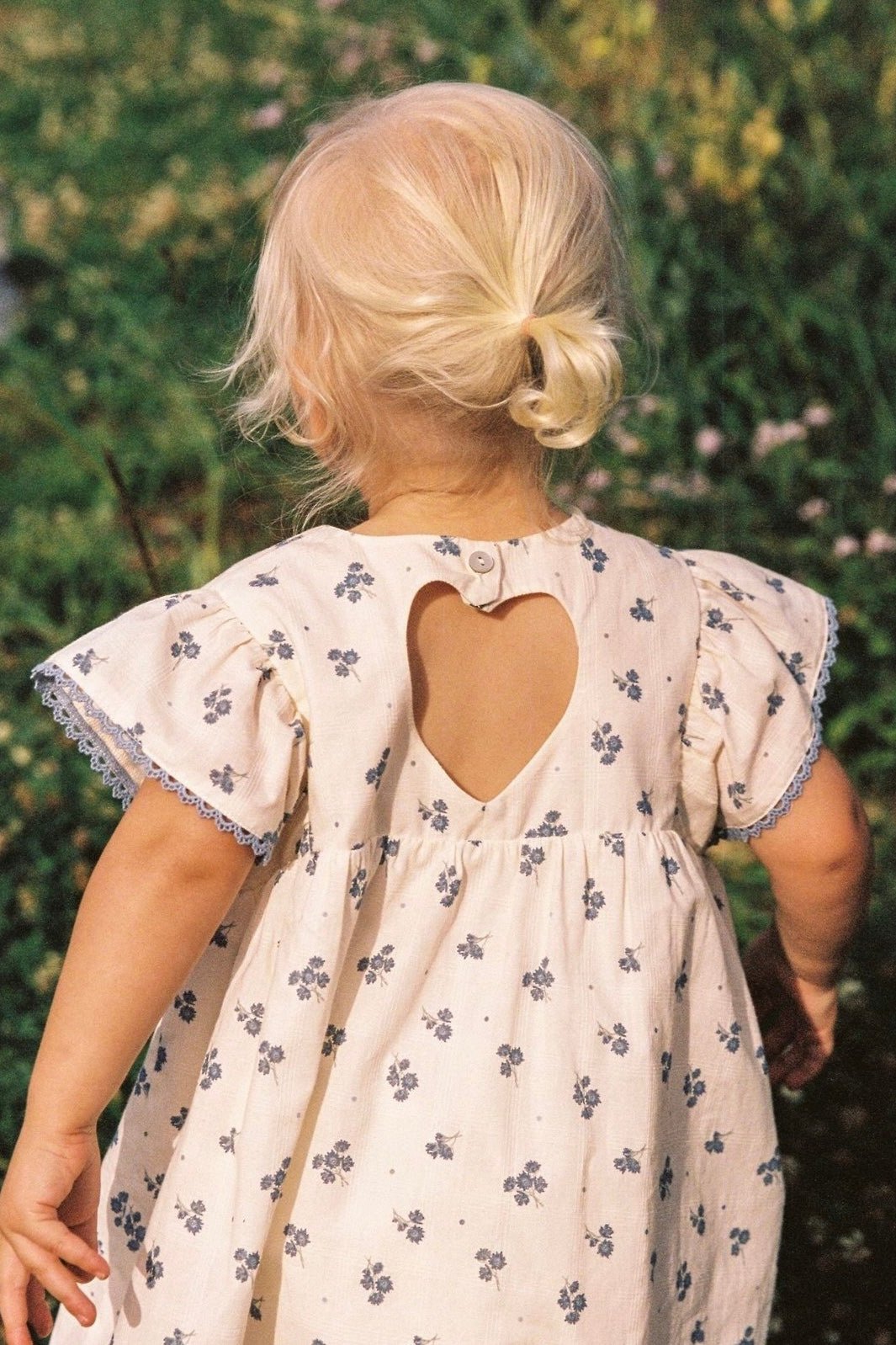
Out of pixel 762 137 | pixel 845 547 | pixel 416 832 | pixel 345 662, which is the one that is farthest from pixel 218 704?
pixel 762 137

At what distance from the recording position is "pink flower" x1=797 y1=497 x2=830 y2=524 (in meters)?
3.27

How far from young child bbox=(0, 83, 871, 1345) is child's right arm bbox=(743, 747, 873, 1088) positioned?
0.06 feet

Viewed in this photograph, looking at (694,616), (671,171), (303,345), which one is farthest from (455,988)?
(671,171)

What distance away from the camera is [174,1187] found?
Answer: 5.21ft

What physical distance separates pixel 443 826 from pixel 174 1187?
459mm

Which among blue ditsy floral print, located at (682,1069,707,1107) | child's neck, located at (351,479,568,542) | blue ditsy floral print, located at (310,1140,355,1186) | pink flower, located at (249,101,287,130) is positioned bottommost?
blue ditsy floral print, located at (682,1069,707,1107)

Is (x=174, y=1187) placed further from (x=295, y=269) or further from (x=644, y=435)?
(x=644, y=435)

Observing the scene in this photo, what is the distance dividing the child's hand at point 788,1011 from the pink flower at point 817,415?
166 cm

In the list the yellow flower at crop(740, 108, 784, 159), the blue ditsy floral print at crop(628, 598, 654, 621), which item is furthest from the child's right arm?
the yellow flower at crop(740, 108, 784, 159)

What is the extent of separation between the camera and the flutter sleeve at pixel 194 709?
4.78 feet

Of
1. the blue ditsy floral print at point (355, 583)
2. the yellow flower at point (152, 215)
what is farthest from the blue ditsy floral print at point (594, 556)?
the yellow flower at point (152, 215)

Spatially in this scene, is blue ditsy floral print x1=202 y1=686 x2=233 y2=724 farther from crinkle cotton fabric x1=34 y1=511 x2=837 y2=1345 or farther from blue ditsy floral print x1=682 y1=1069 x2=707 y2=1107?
blue ditsy floral print x1=682 y1=1069 x2=707 y2=1107

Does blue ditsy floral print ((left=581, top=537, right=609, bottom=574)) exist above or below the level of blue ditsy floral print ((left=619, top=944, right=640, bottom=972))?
above

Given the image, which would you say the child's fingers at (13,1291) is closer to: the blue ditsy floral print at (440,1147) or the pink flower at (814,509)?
the blue ditsy floral print at (440,1147)
